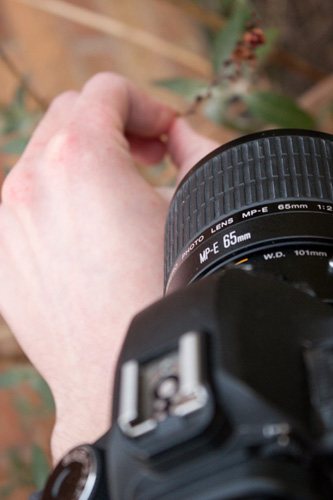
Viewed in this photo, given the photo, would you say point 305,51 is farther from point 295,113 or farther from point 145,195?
point 145,195

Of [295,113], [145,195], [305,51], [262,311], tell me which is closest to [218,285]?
[262,311]

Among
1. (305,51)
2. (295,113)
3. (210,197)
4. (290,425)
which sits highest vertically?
(305,51)

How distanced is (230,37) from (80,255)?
11.7 inches

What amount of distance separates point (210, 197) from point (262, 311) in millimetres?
149

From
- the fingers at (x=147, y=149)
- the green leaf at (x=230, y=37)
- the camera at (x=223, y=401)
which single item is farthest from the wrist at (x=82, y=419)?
the green leaf at (x=230, y=37)

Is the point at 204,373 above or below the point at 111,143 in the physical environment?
below

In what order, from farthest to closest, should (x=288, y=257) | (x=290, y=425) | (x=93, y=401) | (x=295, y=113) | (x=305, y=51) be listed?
(x=305, y=51), (x=295, y=113), (x=93, y=401), (x=288, y=257), (x=290, y=425)

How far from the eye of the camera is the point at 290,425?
0.67 feet

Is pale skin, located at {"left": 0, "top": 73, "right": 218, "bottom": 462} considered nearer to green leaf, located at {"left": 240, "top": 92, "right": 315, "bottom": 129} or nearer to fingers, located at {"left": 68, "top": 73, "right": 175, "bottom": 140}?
fingers, located at {"left": 68, "top": 73, "right": 175, "bottom": 140}

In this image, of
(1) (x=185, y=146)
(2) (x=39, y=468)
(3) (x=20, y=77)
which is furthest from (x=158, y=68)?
(2) (x=39, y=468)

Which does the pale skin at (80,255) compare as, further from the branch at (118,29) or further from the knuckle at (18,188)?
the branch at (118,29)

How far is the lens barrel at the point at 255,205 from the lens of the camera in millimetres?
336

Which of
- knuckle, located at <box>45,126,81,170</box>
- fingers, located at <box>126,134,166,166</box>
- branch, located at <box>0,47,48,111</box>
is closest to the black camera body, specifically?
knuckle, located at <box>45,126,81,170</box>

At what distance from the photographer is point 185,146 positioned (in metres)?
0.57
